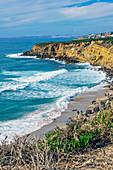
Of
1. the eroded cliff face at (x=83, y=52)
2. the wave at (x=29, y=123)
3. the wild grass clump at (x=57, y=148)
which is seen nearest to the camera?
the wild grass clump at (x=57, y=148)

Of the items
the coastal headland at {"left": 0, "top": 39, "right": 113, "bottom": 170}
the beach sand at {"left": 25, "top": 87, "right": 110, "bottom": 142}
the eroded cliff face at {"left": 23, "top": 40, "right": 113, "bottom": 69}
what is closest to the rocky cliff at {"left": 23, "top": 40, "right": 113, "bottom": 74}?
the eroded cliff face at {"left": 23, "top": 40, "right": 113, "bottom": 69}

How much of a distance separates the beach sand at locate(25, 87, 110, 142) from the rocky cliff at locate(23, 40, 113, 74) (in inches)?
752

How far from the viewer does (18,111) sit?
15.8m

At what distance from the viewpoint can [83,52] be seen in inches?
1993

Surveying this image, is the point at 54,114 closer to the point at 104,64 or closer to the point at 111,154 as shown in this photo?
the point at 111,154

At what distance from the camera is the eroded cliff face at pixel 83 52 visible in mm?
42438

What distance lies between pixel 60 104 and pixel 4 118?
506cm

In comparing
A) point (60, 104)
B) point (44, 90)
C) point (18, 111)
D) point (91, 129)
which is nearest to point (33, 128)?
point (18, 111)

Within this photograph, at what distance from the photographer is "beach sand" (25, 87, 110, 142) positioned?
461 inches

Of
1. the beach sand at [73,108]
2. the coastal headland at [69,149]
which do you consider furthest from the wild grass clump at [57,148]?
the beach sand at [73,108]

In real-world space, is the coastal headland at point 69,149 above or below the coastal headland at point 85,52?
below

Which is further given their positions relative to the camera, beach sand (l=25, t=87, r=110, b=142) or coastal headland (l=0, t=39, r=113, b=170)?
beach sand (l=25, t=87, r=110, b=142)

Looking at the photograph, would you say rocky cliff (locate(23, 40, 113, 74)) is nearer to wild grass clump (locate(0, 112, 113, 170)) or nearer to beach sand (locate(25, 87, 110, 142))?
beach sand (locate(25, 87, 110, 142))

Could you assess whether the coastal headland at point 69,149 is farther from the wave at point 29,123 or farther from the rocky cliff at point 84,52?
the rocky cliff at point 84,52
